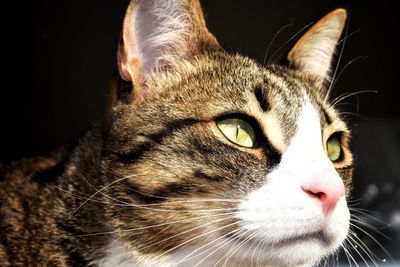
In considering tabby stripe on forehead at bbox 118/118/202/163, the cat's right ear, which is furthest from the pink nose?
the cat's right ear

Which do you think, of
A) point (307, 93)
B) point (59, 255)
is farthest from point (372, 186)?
point (59, 255)

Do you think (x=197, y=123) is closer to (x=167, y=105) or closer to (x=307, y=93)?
(x=167, y=105)

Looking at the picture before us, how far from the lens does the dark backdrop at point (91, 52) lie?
1436 mm

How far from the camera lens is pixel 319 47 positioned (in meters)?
1.33

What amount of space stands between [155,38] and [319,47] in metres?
0.46

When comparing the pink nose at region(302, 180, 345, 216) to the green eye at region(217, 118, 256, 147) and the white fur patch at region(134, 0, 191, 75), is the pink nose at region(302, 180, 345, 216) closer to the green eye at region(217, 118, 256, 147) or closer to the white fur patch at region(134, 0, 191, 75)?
the green eye at region(217, 118, 256, 147)

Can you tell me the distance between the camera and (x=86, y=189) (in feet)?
3.59

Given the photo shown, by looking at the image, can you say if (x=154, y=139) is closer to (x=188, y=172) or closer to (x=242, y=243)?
(x=188, y=172)

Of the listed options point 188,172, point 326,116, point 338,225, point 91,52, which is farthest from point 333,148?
point 91,52

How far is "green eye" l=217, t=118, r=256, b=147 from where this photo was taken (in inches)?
38.6

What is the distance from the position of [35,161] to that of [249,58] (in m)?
0.57

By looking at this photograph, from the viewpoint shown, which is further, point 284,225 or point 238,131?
point 238,131

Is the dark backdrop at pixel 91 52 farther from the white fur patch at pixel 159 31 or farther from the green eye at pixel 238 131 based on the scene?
the green eye at pixel 238 131

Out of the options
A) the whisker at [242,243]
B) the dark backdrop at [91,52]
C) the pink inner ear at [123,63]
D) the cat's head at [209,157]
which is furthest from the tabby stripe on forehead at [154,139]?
the dark backdrop at [91,52]
